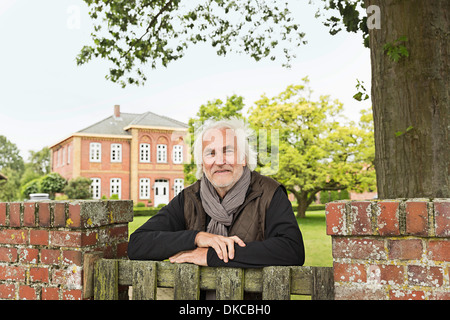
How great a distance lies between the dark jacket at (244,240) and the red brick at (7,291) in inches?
34.4

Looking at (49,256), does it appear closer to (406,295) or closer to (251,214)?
(251,214)

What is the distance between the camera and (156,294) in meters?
2.52

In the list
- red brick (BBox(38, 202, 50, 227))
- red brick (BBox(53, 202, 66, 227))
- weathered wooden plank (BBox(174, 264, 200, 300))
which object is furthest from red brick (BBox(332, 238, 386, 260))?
red brick (BBox(38, 202, 50, 227))

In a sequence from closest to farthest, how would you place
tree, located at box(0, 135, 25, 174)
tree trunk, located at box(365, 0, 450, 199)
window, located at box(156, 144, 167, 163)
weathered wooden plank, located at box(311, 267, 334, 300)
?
weathered wooden plank, located at box(311, 267, 334, 300), tree trunk, located at box(365, 0, 450, 199), window, located at box(156, 144, 167, 163), tree, located at box(0, 135, 25, 174)

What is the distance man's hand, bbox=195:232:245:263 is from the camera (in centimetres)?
240

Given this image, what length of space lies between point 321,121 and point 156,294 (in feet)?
75.8

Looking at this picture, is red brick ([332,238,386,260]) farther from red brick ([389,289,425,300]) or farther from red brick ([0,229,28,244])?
red brick ([0,229,28,244])

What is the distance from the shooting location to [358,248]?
6.77 ft

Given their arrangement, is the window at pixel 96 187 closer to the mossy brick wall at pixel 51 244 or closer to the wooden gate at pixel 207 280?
the mossy brick wall at pixel 51 244

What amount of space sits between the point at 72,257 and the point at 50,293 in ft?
1.00

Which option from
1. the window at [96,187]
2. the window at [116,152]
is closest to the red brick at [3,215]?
the window at [96,187]

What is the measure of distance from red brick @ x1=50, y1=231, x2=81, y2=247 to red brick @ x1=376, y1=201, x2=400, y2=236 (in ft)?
5.76

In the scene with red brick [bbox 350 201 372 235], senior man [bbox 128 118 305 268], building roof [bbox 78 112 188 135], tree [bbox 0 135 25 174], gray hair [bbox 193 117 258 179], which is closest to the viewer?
red brick [bbox 350 201 372 235]
